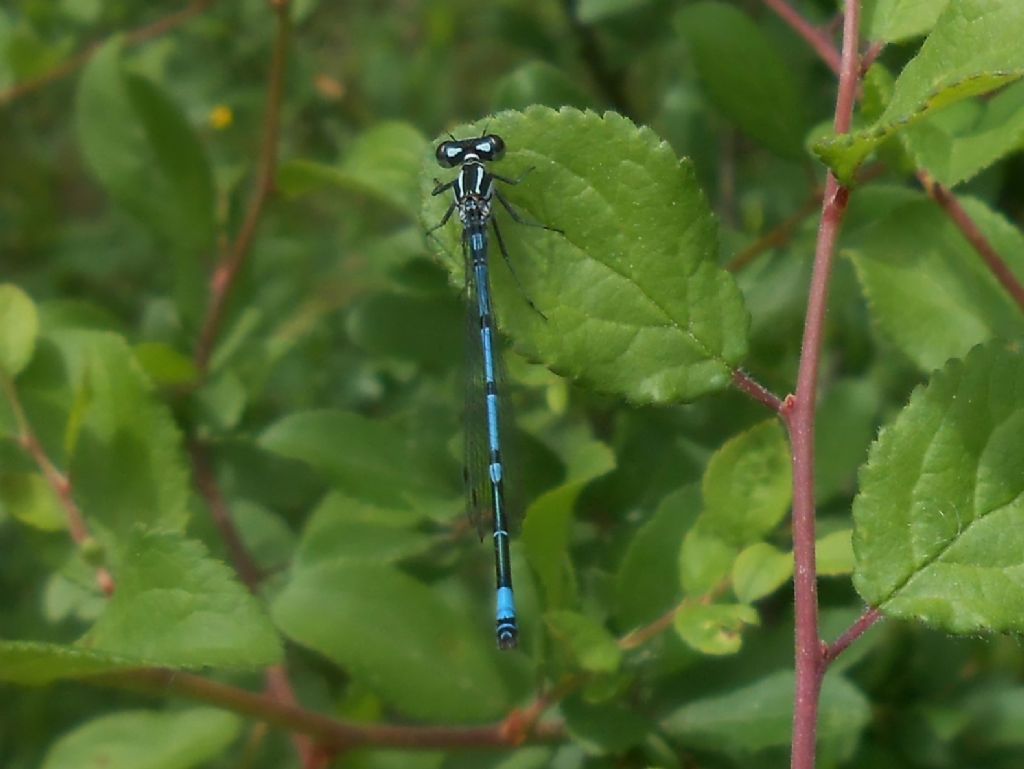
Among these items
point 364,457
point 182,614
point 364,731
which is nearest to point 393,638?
point 364,731

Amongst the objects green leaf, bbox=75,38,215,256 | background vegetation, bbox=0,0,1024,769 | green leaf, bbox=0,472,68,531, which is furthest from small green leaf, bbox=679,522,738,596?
green leaf, bbox=75,38,215,256

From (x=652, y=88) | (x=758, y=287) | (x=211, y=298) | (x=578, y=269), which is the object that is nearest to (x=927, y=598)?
(x=578, y=269)

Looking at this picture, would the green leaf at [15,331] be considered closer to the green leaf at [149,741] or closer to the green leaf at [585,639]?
the green leaf at [149,741]

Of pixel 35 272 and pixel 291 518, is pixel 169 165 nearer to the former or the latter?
Answer: pixel 291 518

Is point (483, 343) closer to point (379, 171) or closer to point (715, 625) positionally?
point (379, 171)

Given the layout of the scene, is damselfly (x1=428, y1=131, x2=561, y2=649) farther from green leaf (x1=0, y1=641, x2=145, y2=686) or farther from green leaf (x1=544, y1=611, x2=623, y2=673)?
green leaf (x1=0, y1=641, x2=145, y2=686)

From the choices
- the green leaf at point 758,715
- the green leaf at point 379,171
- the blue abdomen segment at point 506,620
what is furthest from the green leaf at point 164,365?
the green leaf at point 758,715
